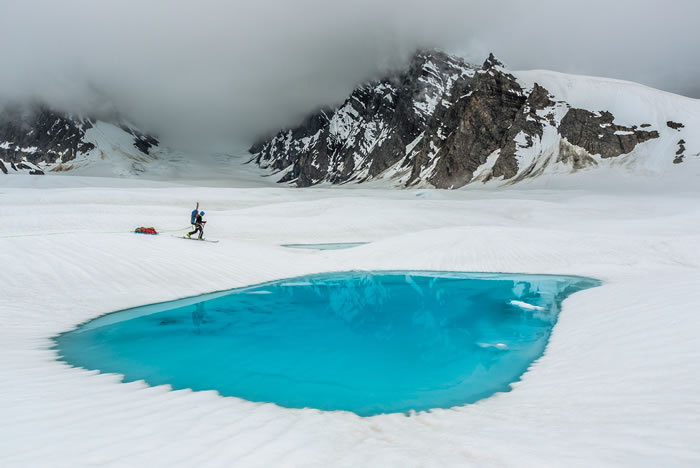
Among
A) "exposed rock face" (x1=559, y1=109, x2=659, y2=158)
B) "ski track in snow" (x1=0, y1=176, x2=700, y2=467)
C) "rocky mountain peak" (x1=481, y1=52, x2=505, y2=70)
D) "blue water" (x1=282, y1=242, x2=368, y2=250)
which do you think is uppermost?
"rocky mountain peak" (x1=481, y1=52, x2=505, y2=70)

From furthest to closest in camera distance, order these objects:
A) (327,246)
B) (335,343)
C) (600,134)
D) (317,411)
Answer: (600,134) < (327,246) < (335,343) < (317,411)

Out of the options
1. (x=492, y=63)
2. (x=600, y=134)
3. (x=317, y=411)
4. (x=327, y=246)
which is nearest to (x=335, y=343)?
(x=317, y=411)

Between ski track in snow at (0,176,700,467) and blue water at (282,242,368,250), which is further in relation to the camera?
blue water at (282,242,368,250)

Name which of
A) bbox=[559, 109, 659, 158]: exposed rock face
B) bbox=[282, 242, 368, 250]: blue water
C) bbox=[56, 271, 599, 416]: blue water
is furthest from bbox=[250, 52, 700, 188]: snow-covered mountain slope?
bbox=[56, 271, 599, 416]: blue water

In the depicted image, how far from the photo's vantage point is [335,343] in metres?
8.49

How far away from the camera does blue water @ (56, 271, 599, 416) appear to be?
5906mm

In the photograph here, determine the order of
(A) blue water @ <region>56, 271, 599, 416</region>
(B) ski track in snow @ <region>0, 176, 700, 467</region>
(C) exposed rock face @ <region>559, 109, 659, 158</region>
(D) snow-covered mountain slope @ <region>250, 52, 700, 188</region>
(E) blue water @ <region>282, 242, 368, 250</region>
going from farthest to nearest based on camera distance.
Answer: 1. (C) exposed rock face @ <region>559, 109, 659, 158</region>
2. (D) snow-covered mountain slope @ <region>250, 52, 700, 188</region>
3. (E) blue water @ <region>282, 242, 368, 250</region>
4. (A) blue water @ <region>56, 271, 599, 416</region>
5. (B) ski track in snow @ <region>0, 176, 700, 467</region>

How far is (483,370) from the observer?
6.85m

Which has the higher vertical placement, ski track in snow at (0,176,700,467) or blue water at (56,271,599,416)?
ski track in snow at (0,176,700,467)

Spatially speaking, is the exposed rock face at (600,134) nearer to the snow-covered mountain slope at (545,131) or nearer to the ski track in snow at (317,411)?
the snow-covered mountain slope at (545,131)

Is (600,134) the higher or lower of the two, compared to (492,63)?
lower

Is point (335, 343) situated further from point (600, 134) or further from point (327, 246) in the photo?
point (600, 134)

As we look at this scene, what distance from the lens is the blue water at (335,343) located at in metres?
5.91

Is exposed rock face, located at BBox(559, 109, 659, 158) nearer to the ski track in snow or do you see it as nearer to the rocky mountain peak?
the rocky mountain peak
